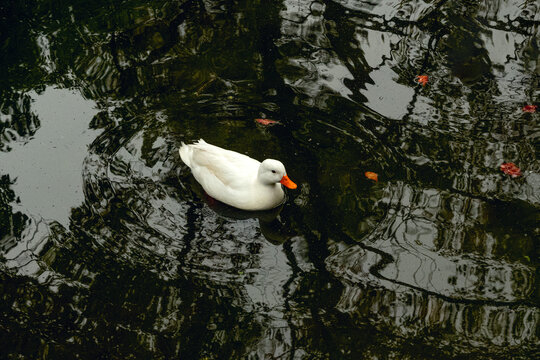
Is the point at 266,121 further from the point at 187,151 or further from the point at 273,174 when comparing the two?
the point at 273,174

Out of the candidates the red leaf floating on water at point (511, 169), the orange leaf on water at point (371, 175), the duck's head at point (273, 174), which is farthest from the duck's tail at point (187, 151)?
the red leaf floating on water at point (511, 169)

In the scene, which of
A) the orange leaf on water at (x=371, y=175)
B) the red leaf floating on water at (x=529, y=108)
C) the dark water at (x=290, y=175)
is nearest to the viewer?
the dark water at (x=290, y=175)

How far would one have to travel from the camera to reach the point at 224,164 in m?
6.06

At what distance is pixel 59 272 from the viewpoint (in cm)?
539

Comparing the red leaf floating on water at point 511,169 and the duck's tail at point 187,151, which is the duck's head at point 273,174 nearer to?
the duck's tail at point 187,151

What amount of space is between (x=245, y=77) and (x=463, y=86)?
250cm

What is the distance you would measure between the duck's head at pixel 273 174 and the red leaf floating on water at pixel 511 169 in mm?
2135

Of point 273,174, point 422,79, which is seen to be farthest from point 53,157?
point 422,79

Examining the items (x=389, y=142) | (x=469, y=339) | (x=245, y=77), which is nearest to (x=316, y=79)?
(x=245, y=77)

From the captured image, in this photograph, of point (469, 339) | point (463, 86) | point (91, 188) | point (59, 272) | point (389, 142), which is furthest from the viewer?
point (463, 86)

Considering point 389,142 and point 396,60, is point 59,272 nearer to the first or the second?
point 389,142

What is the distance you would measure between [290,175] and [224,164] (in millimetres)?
696

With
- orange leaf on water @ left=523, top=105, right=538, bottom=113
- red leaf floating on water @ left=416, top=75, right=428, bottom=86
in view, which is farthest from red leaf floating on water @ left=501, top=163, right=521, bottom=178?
red leaf floating on water @ left=416, top=75, right=428, bottom=86

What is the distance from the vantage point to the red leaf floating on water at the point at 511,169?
636 cm
